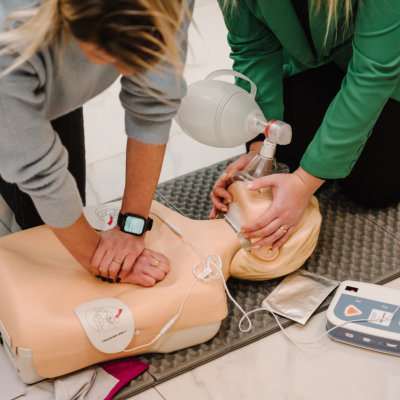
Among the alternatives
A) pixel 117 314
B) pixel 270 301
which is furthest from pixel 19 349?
pixel 270 301

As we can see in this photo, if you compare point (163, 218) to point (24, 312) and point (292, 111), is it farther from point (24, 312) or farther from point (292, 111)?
point (292, 111)

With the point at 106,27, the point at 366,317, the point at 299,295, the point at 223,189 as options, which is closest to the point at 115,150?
the point at 223,189

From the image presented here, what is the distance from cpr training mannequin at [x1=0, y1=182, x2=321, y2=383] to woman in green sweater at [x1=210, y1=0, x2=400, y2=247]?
0.06 metres

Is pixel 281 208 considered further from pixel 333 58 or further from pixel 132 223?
pixel 333 58

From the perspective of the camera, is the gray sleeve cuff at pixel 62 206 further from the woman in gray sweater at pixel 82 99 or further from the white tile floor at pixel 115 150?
the white tile floor at pixel 115 150

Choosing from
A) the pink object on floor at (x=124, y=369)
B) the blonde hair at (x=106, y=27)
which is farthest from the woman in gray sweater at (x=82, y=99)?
the pink object on floor at (x=124, y=369)

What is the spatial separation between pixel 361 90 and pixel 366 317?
442 millimetres

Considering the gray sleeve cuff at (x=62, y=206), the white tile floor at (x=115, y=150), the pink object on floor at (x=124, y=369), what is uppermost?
the gray sleeve cuff at (x=62, y=206)

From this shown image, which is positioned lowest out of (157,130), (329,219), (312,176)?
(329,219)

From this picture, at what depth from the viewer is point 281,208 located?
116cm

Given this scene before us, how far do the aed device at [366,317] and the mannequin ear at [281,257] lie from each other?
A: 0.37 feet

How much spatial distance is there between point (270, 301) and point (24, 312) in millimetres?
504

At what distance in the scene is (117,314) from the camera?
101cm

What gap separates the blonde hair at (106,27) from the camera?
0.66 metres
